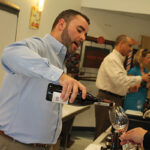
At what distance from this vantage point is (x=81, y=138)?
4645mm

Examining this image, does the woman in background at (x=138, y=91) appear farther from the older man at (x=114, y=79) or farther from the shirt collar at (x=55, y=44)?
the shirt collar at (x=55, y=44)

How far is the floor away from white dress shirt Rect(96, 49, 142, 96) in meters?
1.39

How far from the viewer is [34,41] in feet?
3.94

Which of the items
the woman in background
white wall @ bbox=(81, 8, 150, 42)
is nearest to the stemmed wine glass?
the woman in background

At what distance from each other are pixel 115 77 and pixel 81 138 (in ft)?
6.50

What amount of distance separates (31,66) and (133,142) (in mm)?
840

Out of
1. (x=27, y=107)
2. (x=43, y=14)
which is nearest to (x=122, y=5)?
(x=43, y=14)

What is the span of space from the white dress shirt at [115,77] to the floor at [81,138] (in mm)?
1388

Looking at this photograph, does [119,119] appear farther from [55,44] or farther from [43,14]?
[43,14]

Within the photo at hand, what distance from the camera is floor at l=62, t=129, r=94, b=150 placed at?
4.17 meters

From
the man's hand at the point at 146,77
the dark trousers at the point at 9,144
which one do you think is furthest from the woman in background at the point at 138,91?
the dark trousers at the point at 9,144

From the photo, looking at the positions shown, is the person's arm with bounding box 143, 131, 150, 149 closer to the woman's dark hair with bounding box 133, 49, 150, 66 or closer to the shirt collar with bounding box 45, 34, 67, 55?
the shirt collar with bounding box 45, 34, 67, 55

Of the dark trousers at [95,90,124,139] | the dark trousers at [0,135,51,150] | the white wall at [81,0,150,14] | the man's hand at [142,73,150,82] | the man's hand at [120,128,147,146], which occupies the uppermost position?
the white wall at [81,0,150,14]

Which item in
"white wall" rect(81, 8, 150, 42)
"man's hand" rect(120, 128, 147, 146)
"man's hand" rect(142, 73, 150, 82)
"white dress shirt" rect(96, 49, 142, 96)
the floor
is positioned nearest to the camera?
"man's hand" rect(120, 128, 147, 146)
